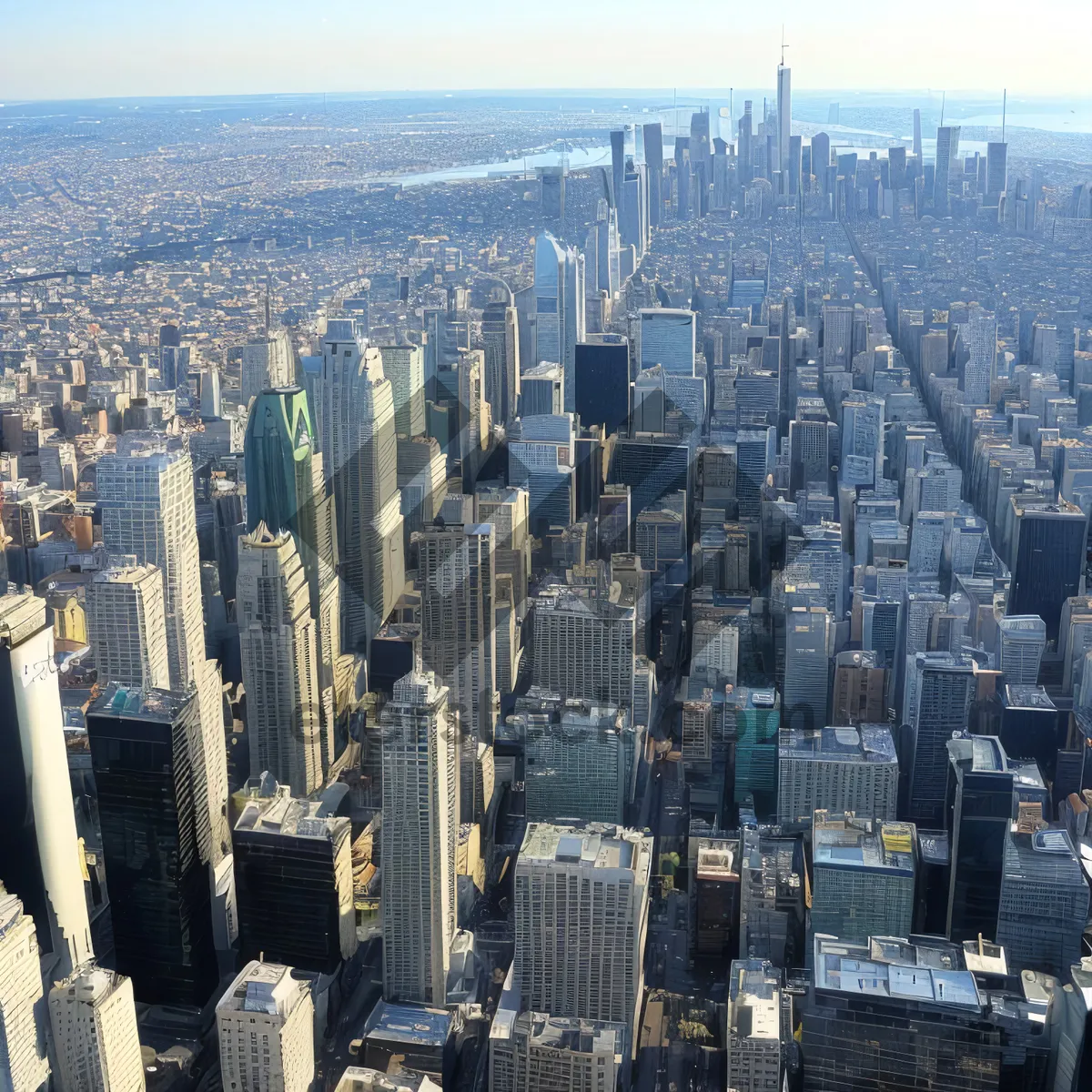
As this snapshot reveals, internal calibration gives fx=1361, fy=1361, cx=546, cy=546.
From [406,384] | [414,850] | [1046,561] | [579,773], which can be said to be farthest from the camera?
[406,384]

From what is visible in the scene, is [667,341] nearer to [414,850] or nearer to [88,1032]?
[414,850]

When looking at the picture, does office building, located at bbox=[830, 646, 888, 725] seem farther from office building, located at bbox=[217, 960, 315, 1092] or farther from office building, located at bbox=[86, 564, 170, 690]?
office building, located at bbox=[217, 960, 315, 1092]

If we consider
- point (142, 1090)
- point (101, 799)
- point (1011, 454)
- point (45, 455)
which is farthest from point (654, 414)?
point (142, 1090)

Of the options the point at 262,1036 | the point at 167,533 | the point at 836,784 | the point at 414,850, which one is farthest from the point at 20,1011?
the point at 836,784

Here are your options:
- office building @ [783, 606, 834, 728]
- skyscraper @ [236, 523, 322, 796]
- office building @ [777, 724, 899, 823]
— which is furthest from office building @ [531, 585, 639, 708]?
skyscraper @ [236, 523, 322, 796]

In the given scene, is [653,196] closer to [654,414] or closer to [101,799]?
[654,414]

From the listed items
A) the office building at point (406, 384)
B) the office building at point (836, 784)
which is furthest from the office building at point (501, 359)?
the office building at point (836, 784)
